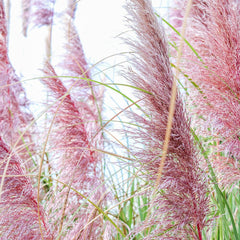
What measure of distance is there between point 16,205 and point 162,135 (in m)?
0.51

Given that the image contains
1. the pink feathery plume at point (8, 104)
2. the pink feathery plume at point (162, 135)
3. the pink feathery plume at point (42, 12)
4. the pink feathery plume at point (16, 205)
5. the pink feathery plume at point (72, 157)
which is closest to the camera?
the pink feathery plume at point (162, 135)

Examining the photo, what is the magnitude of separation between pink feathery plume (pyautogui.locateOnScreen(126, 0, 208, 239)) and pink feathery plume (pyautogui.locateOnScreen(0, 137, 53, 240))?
349mm

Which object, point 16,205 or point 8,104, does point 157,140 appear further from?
point 8,104

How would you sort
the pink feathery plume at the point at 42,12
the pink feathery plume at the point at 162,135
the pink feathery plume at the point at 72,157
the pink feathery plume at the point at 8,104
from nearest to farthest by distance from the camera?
the pink feathery plume at the point at 162,135 → the pink feathery plume at the point at 72,157 → the pink feathery plume at the point at 8,104 → the pink feathery plume at the point at 42,12

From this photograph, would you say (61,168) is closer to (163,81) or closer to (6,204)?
(6,204)

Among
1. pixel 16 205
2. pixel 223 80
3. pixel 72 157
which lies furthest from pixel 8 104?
pixel 223 80

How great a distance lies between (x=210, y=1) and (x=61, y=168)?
811mm

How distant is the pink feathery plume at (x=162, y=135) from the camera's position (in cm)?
73

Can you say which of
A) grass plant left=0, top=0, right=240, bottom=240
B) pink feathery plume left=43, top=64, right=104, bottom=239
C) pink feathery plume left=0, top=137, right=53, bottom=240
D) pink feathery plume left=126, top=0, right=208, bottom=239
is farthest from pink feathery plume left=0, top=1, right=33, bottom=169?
pink feathery plume left=126, top=0, right=208, bottom=239

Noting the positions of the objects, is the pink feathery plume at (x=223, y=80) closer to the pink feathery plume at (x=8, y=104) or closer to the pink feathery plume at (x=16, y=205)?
the pink feathery plume at (x=16, y=205)

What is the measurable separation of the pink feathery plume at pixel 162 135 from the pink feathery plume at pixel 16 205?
0.35 meters

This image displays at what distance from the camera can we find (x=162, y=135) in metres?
0.79

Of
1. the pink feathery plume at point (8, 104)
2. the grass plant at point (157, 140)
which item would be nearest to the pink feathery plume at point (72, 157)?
the grass plant at point (157, 140)

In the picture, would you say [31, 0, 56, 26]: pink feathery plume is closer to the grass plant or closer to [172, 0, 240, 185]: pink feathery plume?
the grass plant
